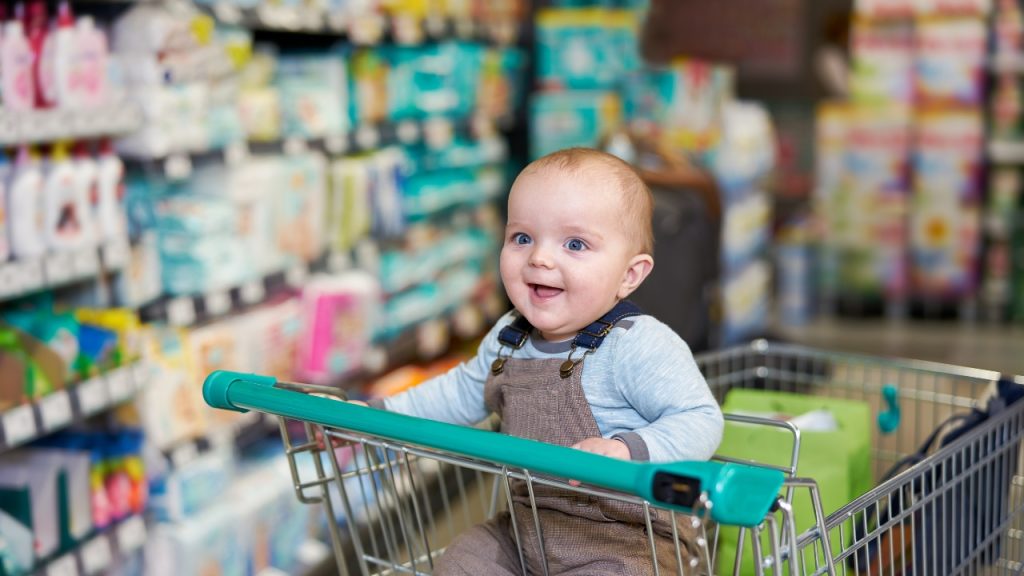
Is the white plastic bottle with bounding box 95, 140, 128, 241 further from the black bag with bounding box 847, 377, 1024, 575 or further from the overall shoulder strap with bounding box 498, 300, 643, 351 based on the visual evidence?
the black bag with bounding box 847, 377, 1024, 575

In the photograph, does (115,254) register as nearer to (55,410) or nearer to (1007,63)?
(55,410)

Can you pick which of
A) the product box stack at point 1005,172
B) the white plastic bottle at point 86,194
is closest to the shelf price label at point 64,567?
the white plastic bottle at point 86,194

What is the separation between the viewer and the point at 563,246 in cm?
168

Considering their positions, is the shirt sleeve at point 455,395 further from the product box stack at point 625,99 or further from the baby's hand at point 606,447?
the product box stack at point 625,99

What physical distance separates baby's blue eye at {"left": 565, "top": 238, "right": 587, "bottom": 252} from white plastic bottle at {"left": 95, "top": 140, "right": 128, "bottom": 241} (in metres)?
1.44

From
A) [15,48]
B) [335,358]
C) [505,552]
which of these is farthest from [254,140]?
[505,552]

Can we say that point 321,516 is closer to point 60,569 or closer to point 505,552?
point 60,569

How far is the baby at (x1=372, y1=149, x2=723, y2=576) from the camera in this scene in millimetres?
1644

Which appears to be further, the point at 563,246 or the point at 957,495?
the point at 957,495

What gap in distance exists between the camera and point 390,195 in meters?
4.17

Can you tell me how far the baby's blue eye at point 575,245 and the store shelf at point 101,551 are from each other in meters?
1.53

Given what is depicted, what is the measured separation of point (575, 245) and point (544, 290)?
0.27 feet

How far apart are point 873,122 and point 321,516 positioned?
4566 mm

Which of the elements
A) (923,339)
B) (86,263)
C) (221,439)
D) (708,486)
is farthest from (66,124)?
(923,339)
